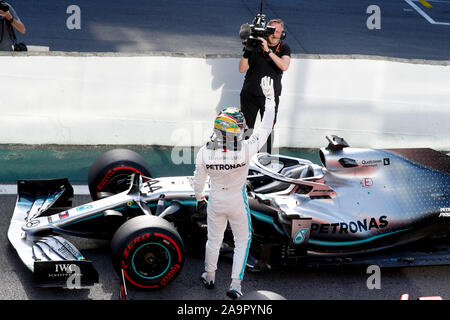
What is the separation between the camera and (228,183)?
5.88 meters

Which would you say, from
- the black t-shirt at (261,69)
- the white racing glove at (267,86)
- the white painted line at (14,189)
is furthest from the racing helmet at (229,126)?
the white painted line at (14,189)

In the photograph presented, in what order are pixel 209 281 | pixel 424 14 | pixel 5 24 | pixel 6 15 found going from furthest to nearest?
pixel 424 14 < pixel 5 24 < pixel 6 15 < pixel 209 281

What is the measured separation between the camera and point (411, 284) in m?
6.47

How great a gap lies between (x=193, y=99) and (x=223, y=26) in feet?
23.1

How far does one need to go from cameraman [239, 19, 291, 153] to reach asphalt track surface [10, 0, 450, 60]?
5.50 m

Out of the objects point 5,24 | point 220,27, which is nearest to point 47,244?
point 5,24

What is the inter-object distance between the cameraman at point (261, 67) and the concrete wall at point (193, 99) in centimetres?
115

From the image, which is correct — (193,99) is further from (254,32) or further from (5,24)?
(5,24)

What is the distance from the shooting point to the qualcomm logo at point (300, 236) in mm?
6324

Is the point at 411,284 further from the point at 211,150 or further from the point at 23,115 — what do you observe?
the point at 23,115

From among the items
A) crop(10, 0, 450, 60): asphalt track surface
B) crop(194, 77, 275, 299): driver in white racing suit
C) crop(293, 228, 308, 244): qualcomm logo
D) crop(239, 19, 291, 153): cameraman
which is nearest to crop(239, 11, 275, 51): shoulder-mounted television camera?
crop(239, 19, 291, 153): cameraman

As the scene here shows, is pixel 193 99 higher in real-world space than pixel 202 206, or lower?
higher

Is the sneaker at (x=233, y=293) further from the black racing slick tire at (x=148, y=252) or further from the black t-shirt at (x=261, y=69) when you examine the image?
the black t-shirt at (x=261, y=69)
